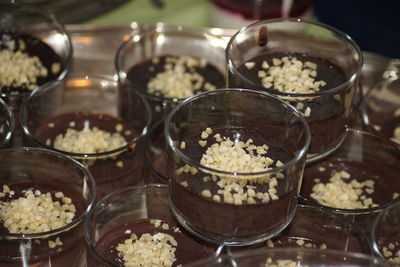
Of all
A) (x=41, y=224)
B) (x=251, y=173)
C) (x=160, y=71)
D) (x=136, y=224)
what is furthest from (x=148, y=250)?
(x=160, y=71)

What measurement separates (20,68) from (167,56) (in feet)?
1.41

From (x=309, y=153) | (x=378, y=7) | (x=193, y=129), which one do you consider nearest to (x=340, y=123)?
(x=309, y=153)

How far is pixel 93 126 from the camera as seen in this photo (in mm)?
1847

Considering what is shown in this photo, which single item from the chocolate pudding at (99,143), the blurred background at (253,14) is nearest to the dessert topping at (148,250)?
the chocolate pudding at (99,143)

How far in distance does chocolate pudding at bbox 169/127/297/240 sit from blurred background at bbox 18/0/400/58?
0.92 metres

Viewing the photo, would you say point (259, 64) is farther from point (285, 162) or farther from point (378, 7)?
point (378, 7)

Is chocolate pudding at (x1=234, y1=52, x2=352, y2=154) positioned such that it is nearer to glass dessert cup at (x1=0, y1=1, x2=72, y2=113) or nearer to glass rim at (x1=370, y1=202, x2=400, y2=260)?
glass rim at (x1=370, y1=202, x2=400, y2=260)

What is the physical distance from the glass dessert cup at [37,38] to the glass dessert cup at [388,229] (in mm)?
851

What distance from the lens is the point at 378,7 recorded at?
2170mm

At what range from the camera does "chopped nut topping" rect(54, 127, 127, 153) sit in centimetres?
171

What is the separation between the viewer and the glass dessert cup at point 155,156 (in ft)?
5.37

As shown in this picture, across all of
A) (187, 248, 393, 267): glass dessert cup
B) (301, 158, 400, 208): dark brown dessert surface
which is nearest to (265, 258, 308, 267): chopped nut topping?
(187, 248, 393, 267): glass dessert cup

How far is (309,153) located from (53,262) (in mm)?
539

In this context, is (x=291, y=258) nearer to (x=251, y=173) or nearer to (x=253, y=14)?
(x=251, y=173)
